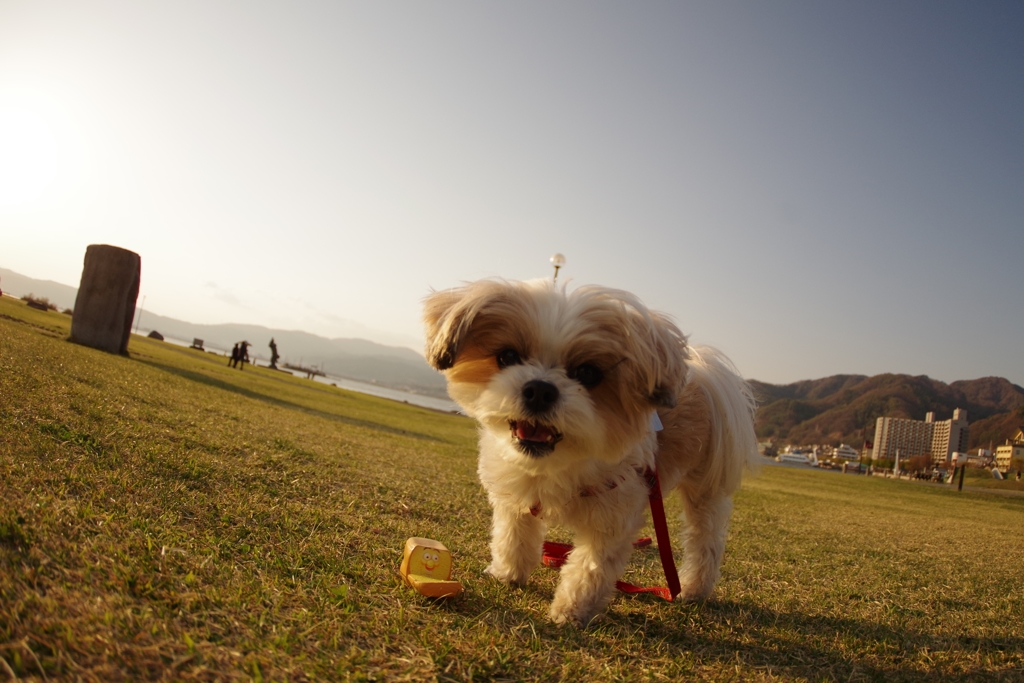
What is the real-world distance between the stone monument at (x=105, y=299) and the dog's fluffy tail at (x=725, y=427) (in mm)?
12454

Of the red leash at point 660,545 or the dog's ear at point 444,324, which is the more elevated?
the dog's ear at point 444,324

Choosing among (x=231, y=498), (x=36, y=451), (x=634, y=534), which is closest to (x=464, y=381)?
(x=634, y=534)

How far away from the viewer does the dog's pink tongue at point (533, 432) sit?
108 inches

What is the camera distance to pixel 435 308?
127 inches

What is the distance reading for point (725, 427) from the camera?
390 centimetres

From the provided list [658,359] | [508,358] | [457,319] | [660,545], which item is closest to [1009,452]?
[660,545]

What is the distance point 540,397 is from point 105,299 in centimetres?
1267

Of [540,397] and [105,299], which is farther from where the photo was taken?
[105,299]

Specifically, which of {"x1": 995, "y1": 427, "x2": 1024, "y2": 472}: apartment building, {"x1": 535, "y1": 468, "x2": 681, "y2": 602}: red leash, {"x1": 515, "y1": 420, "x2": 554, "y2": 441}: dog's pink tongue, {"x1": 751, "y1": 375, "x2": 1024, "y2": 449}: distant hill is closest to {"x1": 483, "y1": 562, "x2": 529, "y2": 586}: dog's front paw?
{"x1": 535, "y1": 468, "x2": 681, "y2": 602}: red leash

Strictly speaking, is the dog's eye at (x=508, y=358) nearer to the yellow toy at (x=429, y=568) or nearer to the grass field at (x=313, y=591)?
the yellow toy at (x=429, y=568)

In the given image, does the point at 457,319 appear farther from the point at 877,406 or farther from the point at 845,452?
the point at 877,406

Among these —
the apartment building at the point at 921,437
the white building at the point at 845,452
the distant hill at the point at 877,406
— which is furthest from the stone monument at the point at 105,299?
the white building at the point at 845,452

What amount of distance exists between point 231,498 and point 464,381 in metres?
1.47

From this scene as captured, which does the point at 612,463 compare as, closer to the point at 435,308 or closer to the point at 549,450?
the point at 549,450
